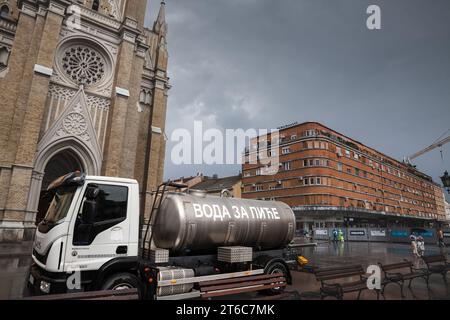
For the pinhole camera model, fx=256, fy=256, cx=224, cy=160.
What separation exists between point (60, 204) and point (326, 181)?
4512cm

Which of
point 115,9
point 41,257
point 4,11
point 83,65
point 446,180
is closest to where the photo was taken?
point 41,257

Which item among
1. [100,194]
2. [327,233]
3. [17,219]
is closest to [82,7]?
[17,219]

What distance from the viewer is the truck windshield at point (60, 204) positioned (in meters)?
5.50

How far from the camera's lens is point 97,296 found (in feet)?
15.6

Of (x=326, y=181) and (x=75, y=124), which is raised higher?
(x=326, y=181)

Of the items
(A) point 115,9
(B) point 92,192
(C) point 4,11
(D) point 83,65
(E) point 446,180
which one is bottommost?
(B) point 92,192

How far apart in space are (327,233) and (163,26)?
33.6 meters

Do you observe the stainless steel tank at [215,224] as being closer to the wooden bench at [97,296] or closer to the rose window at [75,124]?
the wooden bench at [97,296]

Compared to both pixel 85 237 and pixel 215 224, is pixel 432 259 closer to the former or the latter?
pixel 215 224

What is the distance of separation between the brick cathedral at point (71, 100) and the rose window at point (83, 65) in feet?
0.25

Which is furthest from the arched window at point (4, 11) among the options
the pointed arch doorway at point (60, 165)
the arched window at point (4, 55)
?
the pointed arch doorway at point (60, 165)

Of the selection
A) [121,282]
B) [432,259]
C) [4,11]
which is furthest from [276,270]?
[4,11]

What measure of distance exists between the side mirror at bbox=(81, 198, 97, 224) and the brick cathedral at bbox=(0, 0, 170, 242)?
50.0 ft
